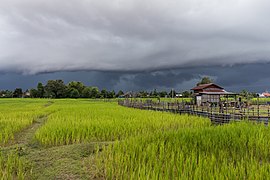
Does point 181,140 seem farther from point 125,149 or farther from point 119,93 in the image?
point 119,93

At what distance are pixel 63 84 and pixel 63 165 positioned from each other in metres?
77.7

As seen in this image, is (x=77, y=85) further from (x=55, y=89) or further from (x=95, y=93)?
(x=55, y=89)

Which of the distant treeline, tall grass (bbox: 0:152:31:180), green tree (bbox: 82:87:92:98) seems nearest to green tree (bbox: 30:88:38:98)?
the distant treeline

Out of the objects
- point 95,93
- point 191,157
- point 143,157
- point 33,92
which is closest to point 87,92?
point 95,93

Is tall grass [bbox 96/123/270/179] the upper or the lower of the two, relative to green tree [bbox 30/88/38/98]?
lower

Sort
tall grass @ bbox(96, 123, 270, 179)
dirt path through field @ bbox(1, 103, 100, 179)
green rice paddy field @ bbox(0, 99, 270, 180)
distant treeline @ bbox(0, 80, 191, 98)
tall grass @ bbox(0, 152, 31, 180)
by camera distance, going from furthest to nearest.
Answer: distant treeline @ bbox(0, 80, 191, 98)
dirt path through field @ bbox(1, 103, 100, 179)
tall grass @ bbox(0, 152, 31, 180)
green rice paddy field @ bbox(0, 99, 270, 180)
tall grass @ bbox(96, 123, 270, 179)

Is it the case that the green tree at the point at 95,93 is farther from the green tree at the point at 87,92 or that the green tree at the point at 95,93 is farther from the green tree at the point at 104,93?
the green tree at the point at 104,93

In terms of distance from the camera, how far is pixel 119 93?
89562mm

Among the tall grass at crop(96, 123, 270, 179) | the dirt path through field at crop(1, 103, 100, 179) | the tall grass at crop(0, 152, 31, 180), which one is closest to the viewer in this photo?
the tall grass at crop(96, 123, 270, 179)

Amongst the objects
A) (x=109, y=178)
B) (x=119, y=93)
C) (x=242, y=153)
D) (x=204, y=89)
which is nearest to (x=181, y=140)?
(x=242, y=153)

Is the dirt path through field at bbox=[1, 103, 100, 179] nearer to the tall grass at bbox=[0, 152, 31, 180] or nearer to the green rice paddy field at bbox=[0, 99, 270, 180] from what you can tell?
the green rice paddy field at bbox=[0, 99, 270, 180]

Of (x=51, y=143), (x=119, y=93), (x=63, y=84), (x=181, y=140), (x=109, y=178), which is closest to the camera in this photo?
(x=109, y=178)

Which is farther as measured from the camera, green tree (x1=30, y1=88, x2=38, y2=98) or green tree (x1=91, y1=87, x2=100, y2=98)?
green tree (x1=91, y1=87, x2=100, y2=98)

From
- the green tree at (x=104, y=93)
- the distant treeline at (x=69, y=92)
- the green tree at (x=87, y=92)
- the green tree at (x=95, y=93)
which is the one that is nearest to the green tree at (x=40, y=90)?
the distant treeline at (x=69, y=92)
